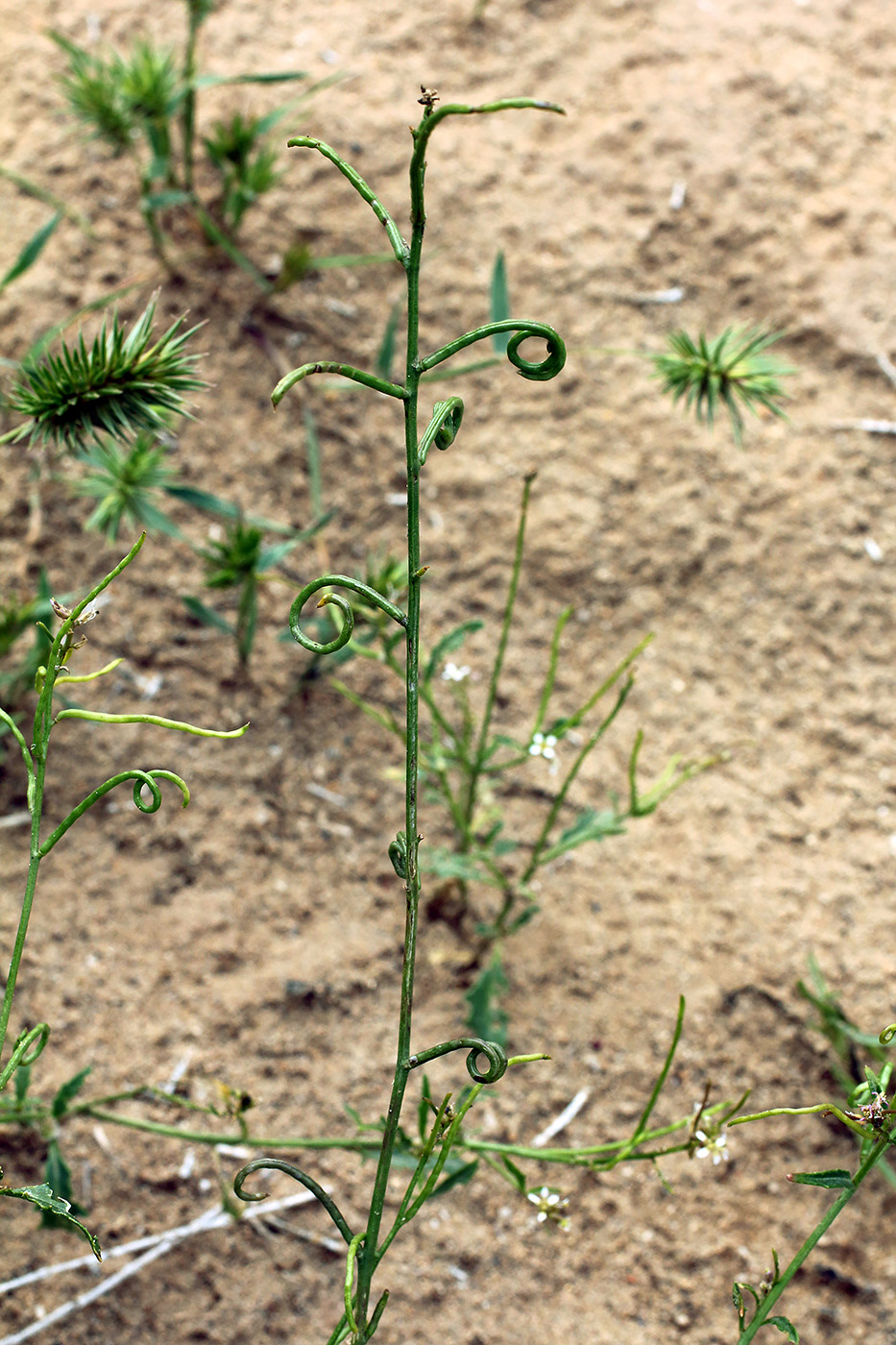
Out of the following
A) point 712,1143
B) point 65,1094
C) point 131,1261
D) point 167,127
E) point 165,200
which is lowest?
point 131,1261

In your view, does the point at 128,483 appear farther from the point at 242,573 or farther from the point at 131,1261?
the point at 131,1261

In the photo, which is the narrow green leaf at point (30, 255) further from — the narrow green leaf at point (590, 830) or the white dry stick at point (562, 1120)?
the white dry stick at point (562, 1120)

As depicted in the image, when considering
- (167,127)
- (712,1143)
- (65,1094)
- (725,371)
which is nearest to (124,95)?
(167,127)

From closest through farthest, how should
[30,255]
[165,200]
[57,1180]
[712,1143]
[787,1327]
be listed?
[787,1327]
[712,1143]
[57,1180]
[30,255]
[165,200]

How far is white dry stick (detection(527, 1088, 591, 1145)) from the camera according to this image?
1.46 m

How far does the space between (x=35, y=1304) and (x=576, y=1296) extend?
63cm

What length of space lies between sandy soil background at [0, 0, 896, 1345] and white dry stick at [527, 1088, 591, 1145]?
0.01 metres

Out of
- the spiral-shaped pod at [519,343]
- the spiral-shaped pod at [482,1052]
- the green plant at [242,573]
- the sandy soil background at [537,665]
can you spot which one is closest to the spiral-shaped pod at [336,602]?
the spiral-shaped pod at [519,343]

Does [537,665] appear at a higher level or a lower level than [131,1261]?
higher

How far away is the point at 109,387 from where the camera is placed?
3.94 feet

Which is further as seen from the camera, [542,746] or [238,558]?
[238,558]

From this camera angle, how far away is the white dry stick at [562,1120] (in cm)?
146

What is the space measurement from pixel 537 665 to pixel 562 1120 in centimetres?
65

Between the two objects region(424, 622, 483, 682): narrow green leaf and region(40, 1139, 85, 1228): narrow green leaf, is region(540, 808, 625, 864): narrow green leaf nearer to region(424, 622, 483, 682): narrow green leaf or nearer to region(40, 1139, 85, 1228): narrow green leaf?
region(424, 622, 483, 682): narrow green leaf
